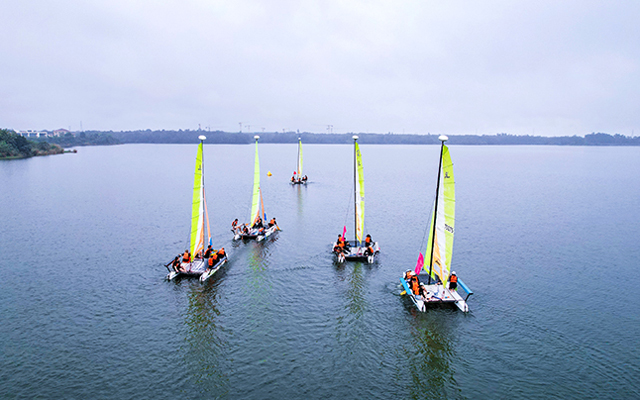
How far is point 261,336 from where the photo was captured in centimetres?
2152

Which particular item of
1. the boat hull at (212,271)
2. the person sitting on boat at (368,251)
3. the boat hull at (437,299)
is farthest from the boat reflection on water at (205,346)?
the person sitting on boat at (368,251)

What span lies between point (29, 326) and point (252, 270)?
46.4 feet

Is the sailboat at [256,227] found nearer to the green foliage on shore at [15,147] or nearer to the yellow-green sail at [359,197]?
the yellow-green sail at [359,197]

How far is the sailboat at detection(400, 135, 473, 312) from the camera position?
2328cm

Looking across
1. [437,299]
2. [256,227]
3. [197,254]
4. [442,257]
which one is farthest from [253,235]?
[437,299]

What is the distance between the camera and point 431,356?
19859 mm

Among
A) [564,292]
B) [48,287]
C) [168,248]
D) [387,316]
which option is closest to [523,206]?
[564,292]

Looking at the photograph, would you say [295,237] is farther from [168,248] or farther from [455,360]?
[455,360]

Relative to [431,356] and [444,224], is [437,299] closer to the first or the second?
[444,224]

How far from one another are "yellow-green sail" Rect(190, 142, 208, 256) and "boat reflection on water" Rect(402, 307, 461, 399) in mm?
16299

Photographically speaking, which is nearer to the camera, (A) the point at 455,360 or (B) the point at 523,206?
(A) the point at 455,360

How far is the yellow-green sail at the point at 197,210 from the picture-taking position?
28.5m

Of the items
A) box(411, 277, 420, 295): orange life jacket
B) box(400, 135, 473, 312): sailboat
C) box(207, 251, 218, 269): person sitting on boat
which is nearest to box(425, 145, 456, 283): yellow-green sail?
box(400, 135, 473, 312): sailboat

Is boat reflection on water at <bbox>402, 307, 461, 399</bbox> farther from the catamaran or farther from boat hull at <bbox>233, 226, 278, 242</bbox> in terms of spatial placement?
boat hull at <bbox>233, 226, 278, 242</bbox>
